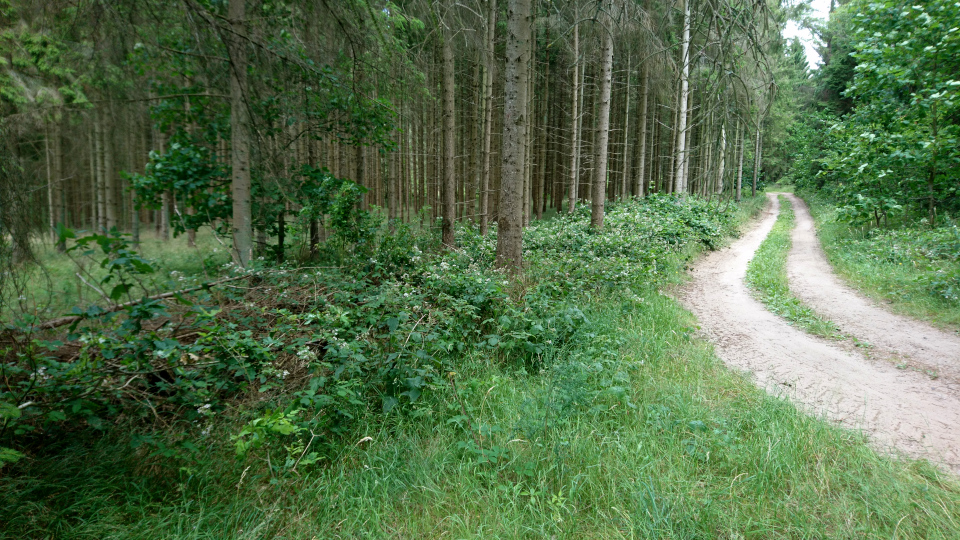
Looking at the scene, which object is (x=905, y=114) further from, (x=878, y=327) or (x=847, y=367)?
(x=847, y=367)

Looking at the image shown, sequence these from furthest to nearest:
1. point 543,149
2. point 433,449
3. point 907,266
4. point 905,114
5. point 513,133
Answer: point 543,149
point 905,114
point 907,266
point 513,133
point 433,449

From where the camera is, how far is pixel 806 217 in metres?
23.7

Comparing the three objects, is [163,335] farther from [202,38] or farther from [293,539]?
[202,38]

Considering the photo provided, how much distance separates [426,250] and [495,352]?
13.9 ft

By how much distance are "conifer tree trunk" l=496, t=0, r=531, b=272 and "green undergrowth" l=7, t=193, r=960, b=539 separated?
2235 mm

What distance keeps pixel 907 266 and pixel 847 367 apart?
6179 millimetres

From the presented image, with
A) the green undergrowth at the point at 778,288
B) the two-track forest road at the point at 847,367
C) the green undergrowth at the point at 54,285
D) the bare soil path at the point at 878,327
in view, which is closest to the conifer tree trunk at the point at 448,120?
the two-track forest road at the point at 847,367

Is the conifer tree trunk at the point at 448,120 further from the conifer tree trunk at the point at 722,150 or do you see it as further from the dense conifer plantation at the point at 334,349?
the conifer tree trunk at the point at 722,150

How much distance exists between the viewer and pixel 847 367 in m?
5.21

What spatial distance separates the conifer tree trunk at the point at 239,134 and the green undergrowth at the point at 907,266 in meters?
9.40

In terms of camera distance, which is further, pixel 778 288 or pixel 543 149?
pixel 543 149

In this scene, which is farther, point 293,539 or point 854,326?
point 854,326

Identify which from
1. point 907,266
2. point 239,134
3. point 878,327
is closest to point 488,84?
point 239,134

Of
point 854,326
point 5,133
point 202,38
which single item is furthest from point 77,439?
point 854,326
